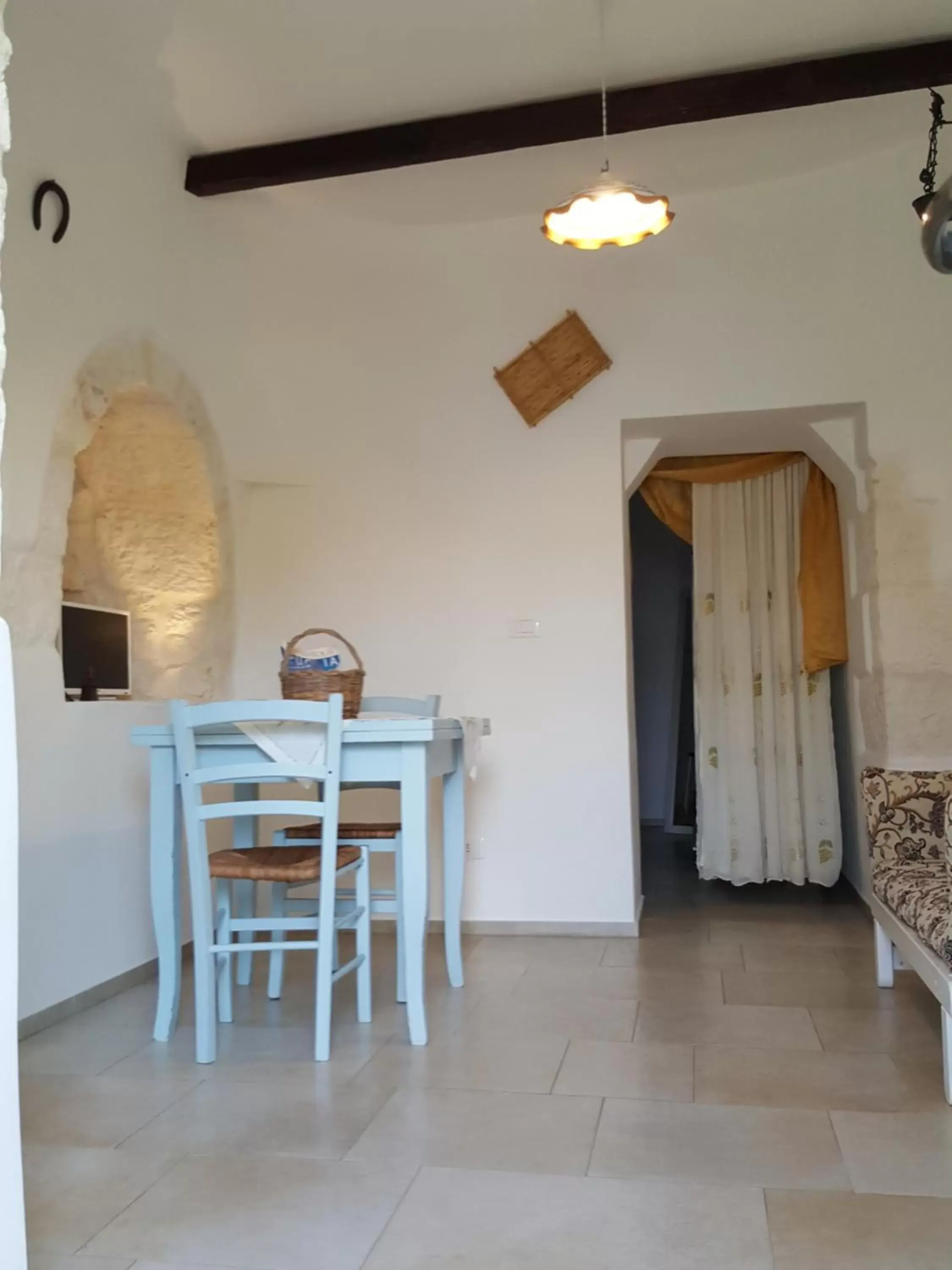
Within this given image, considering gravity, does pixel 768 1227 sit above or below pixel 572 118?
below

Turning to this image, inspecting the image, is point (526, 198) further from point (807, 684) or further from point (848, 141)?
point (807, 684)

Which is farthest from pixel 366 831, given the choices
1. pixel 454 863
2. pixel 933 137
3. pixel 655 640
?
pixel 655 640

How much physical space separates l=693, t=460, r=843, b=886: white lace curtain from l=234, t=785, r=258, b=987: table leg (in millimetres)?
2165

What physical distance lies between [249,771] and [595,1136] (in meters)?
1.13

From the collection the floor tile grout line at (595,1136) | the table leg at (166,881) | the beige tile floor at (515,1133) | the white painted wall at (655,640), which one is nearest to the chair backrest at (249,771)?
the table leg at (166,881)

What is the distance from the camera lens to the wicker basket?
2.88m

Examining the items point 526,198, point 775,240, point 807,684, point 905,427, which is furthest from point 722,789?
point 526,198

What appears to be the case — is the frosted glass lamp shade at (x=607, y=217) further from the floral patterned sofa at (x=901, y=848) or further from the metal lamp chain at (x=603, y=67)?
the floral patterned sofa at (x=901, y=848)

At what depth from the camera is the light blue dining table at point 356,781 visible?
2.61 metres

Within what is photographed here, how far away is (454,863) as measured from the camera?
3.16m

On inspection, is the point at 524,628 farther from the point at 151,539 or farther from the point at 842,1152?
the point at 842,1152

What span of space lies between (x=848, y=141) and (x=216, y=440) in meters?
2.51

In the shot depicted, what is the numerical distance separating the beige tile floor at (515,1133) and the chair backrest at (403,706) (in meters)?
0.86

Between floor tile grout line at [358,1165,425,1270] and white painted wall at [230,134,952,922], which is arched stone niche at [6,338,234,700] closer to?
white painted wall at [230,134,952,922]
